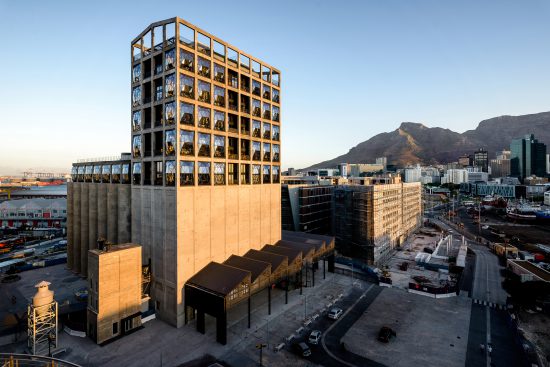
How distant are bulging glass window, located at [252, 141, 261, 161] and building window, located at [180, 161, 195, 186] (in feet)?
54.0

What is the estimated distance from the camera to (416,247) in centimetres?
9719

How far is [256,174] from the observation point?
58156 millimetres

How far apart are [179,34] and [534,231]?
173848 millimetres

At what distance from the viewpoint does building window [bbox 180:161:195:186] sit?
42566 millimetres

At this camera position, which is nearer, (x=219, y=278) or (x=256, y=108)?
(x=219, y=278)

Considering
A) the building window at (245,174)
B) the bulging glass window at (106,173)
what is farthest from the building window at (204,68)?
the bulging glass window at (106,173)

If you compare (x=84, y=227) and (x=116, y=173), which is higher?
(x=116, y=173)

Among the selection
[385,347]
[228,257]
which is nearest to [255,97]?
[228,257]

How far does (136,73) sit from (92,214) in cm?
3301

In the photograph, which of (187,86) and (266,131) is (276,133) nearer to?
(266,131)

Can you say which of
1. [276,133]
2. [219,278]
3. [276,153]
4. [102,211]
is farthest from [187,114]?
[102,211]

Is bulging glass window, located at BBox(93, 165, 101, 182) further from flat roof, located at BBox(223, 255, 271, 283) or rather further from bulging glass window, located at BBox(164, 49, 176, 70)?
flat roof, located at BBox(223, 255, 271, 283)

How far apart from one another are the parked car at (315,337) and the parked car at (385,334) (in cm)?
853

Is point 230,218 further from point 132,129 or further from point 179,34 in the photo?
point 179,34
